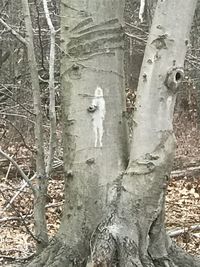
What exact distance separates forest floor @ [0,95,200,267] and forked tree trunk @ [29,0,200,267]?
59 centimetres

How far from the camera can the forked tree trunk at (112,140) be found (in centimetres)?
329

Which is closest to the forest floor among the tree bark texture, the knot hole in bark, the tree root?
the tree bark texture

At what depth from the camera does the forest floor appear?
484 cm

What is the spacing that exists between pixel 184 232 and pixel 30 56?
2.08 m

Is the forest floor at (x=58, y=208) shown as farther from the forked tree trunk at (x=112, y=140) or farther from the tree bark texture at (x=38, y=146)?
the forked tree trunk at (x=112, y=140)

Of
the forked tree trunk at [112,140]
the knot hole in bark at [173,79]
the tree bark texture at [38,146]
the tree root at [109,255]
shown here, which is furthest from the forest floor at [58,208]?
the knot hole in bark at [173,79]

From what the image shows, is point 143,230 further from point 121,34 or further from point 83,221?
point 121,34

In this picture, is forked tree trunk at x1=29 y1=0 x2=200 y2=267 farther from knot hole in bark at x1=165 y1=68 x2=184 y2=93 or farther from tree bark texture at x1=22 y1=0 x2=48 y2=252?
tree bark texture at x1=22 y1=0 x2=48 y2=252

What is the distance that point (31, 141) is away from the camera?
10227mm

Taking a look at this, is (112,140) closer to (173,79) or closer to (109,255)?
(173,79)

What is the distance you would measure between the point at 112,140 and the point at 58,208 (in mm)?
4108

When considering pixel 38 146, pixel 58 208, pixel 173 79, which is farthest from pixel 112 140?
pixel 58 208

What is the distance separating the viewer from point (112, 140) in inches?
135

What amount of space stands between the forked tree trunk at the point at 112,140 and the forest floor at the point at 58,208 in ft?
1.93
